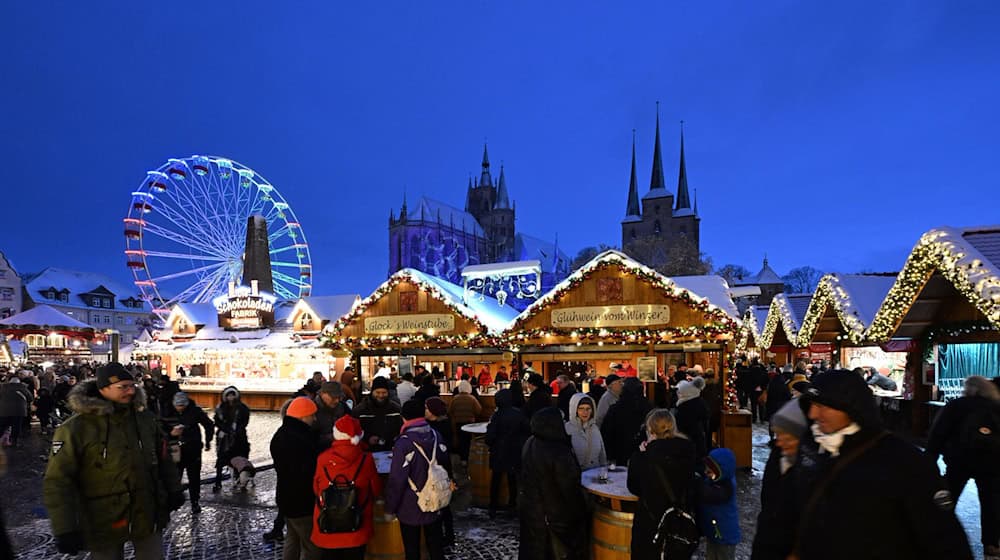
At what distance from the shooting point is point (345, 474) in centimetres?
392

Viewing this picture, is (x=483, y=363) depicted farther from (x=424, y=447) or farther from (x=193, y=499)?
(x=424, y=447)

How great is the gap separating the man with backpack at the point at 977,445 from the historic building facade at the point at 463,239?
50809mm

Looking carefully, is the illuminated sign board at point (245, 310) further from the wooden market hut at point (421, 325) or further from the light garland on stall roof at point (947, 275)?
the light garland on stall roof at point (947, 275)

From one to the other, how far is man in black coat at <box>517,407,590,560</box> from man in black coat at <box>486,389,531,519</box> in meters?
1.72

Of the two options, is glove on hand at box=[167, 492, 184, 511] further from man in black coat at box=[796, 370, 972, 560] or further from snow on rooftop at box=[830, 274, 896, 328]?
snow on rooftop at box=[830, 274, 896, 328]

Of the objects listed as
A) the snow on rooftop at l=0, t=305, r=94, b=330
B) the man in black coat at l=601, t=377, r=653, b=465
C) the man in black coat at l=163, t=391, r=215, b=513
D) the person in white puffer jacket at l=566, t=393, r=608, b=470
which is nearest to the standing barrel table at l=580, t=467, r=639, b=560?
the person in white puffer jacket at l=566, t=393, r=608, b=470

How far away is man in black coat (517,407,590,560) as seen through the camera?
4020 millimetres

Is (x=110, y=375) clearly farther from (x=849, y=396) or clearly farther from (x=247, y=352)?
(x=247, y=352)

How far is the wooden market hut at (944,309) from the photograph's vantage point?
7.37 m

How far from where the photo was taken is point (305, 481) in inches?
167

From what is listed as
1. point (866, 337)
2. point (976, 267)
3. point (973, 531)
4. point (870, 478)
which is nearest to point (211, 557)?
point (870, 478)

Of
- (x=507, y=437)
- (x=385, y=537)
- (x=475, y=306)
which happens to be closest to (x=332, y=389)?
(x=507, y=437)

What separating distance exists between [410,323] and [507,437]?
10.2 metres

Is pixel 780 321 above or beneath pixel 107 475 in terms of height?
above
